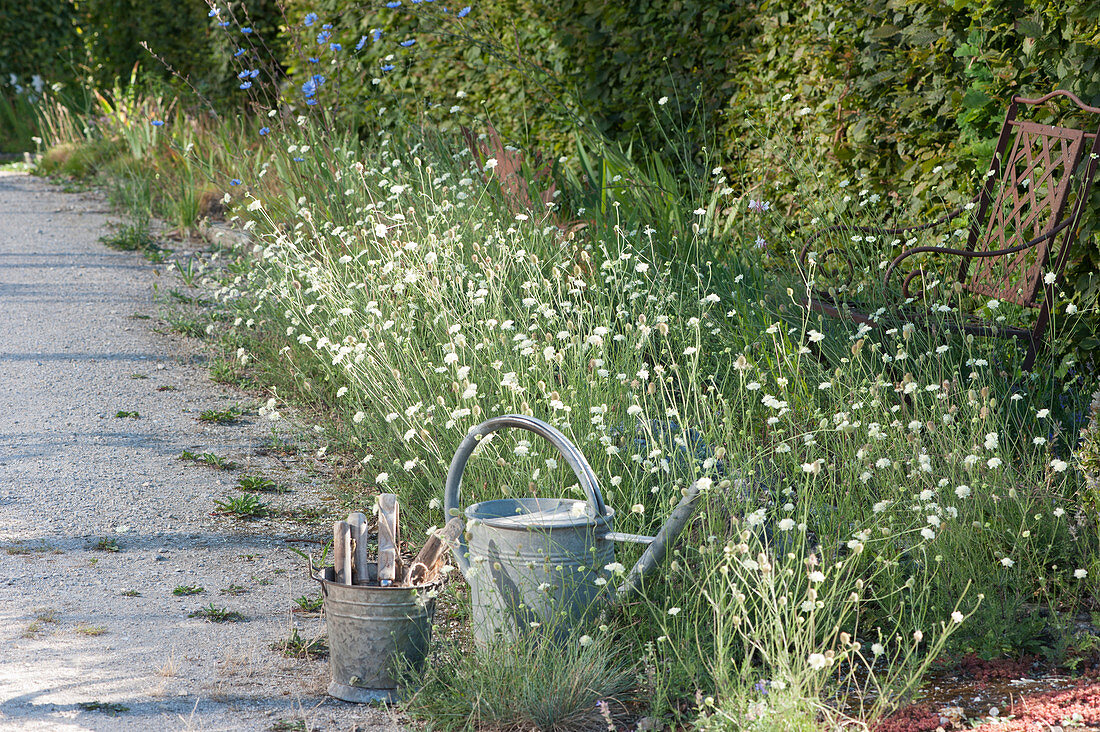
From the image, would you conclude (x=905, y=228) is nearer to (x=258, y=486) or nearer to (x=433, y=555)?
(x=433, y=555)

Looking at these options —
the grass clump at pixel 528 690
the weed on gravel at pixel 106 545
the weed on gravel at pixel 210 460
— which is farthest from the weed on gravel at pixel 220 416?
the grass clump at pixel 528 690

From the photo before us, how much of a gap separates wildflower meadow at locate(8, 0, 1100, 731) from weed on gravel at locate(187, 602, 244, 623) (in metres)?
0.59

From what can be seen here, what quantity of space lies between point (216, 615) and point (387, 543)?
0.67 metres

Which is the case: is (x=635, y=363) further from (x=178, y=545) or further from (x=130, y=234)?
(x=130, y=234)

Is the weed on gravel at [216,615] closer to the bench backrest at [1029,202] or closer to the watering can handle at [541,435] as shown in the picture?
the watering can handle at [541,435]

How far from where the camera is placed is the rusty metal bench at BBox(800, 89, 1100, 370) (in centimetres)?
352

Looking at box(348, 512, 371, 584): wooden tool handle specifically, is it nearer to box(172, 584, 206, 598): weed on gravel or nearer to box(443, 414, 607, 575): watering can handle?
box(443, 414, 607, 575): watering can handle

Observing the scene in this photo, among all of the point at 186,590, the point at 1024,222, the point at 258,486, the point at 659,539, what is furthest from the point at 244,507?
the point at 1024,222

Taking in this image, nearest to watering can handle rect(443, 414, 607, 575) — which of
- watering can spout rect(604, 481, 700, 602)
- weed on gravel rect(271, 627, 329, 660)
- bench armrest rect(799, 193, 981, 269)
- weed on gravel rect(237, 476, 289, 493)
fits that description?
watering can spout rect(604, 481, 700, 602)

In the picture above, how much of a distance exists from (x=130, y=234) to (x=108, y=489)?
460cm

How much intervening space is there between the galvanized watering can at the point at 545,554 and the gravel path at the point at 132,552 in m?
0.40

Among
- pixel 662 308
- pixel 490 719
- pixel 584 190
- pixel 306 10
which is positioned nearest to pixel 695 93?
pixel 584 190

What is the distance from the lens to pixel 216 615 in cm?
285

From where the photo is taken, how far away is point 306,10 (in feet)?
26.7
